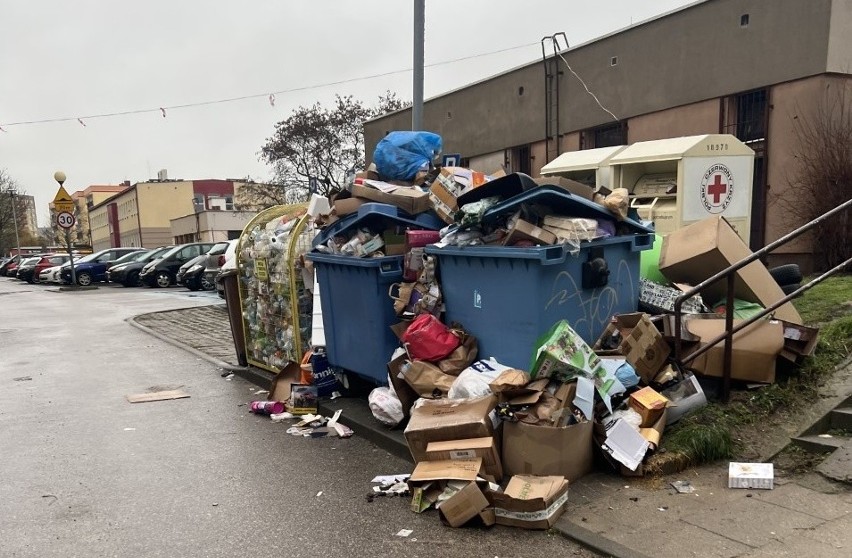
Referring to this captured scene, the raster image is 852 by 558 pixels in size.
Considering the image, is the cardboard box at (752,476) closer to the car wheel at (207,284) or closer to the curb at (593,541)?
the curb at (593,541)

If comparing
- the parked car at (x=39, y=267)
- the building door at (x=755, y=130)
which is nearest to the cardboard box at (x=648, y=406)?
the building door at (x=755, y=130)

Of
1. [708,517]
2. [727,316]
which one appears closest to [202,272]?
[727,316]

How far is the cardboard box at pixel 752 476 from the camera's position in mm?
3412

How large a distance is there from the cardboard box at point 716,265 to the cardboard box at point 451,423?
2.32 m

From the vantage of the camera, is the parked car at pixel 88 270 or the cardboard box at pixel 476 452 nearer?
the cardboard box at pixel 476 452

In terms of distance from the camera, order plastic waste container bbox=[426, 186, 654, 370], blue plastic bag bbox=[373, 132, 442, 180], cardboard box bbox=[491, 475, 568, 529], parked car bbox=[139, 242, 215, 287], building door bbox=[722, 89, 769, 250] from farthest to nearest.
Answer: parked car bbox=[139, 242, 215, 287] → building door bbox=[722, 89, 769, 250] → blue plastic bag bbox=[373, 132, 442, 180] → plastic waste container bbox=[426, 186, 654, 370] → cardboard box bbox=[491, 475, 568, 529]

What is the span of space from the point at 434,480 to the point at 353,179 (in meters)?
3.25

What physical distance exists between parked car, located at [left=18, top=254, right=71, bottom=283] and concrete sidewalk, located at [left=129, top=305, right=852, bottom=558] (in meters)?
32.8

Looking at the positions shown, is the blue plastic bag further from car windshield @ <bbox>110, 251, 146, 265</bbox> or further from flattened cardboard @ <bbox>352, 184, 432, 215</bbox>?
car windshield @ <bbox>110, 251, 146, 265</bbox>

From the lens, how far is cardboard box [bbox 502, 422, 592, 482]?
141 inches

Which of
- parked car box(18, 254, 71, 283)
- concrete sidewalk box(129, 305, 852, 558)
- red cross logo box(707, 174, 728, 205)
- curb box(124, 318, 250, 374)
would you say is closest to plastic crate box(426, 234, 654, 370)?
concrete sidewalk box(129, 305, 852, 558)

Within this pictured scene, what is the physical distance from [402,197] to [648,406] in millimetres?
2556

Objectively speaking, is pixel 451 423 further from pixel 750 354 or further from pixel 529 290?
pixel 750 354

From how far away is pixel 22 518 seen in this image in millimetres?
3666
